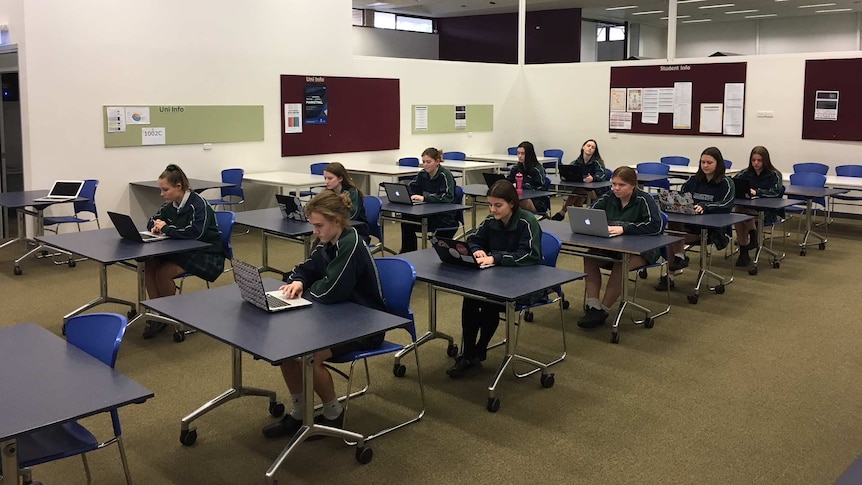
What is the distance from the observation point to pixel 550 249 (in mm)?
4789

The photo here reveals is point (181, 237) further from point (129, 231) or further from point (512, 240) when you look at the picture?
point (512, 240)

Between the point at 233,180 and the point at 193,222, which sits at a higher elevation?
the point at 233,180

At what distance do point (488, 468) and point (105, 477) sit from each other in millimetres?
1655

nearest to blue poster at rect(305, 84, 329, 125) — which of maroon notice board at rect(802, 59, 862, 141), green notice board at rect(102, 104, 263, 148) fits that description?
green notice board at rect(102, 104, 263, 148)

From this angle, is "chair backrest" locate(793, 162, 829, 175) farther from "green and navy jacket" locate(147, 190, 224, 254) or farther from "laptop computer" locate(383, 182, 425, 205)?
"green and navy jacket" locate(147, 190, 224, 254)

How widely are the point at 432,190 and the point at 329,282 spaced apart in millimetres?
3900

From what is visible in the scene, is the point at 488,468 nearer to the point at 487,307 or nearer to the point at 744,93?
the point at 487,307

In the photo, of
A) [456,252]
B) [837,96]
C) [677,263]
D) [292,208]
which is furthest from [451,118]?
[456,252]

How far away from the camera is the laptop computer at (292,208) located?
20.0 ft

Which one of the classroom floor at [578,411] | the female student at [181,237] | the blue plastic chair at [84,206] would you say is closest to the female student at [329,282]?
the classroom floor at [578,411]

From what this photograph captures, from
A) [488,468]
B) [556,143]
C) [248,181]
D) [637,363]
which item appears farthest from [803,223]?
[488,468]

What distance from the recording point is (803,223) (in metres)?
10.0

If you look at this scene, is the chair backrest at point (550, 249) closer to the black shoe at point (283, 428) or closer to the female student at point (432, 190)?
the black shoe at point (283, 428)

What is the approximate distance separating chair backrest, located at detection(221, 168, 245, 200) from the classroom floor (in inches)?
128
